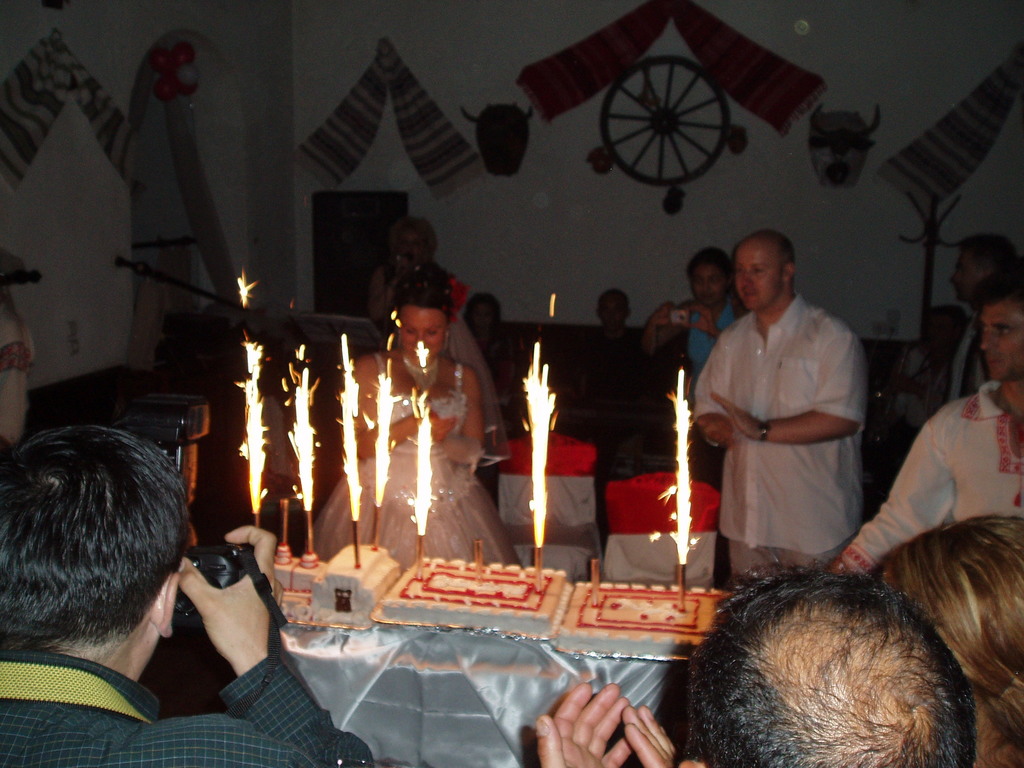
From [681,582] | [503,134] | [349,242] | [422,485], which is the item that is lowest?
[681,582]

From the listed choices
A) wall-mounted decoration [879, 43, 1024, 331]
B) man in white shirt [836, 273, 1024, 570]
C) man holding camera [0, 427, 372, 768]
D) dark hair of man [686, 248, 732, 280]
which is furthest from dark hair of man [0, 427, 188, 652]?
wall-mounted decoration [879, 43, 1024, 331]

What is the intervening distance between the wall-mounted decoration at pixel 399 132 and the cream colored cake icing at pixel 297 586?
650 cm

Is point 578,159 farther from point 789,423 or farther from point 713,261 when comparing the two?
point 789,423

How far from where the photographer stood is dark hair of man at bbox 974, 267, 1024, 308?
239cm

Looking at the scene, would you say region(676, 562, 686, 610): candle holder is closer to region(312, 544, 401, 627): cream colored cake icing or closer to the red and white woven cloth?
region(312, 544, 401, 627): cream colored cake icing

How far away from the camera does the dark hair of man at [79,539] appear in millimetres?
1085

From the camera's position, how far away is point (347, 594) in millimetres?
2551

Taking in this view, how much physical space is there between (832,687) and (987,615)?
1.93ft

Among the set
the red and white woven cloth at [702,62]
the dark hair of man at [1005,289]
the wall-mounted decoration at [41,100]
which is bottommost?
the dark hair of man at [1005,289]

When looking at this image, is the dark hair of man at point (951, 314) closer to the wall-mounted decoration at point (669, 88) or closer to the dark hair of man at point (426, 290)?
the wall-mounted decoration at point (669, 88)

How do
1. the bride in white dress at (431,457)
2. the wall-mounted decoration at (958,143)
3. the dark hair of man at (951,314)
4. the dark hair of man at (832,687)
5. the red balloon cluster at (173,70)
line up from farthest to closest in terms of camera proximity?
the wall-mounted decoration at (958,143)
the red balloon cluster at (173,70)
the dark hair of man at (951,314)
the bride in white dress at (431,457)
the dark hair of man at (832,687)

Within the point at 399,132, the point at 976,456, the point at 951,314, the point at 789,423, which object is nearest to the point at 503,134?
the point at 399,132

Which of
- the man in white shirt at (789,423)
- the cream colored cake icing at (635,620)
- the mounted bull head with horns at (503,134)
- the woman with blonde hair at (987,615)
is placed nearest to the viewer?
the woman with blonde hair at (987,615)

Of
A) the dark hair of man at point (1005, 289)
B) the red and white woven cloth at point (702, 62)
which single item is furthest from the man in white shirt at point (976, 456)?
the red and white woven cloth at point (702, 62)
